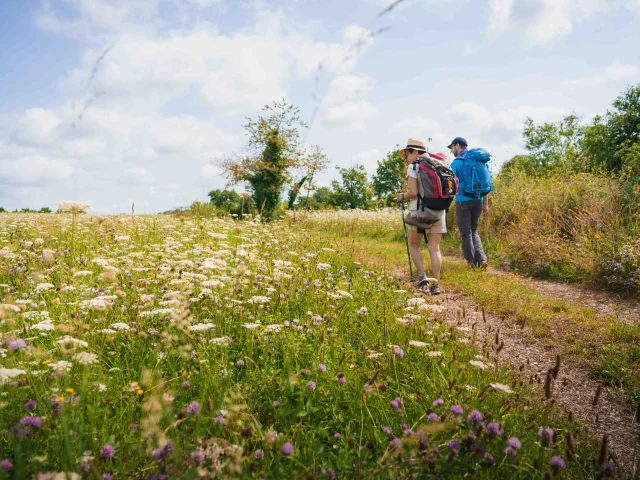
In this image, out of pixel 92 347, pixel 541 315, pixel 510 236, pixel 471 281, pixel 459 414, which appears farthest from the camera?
pixel 510 236

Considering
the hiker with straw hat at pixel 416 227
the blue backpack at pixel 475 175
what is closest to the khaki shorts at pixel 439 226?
the hiker with straw hat at pixel 416 227

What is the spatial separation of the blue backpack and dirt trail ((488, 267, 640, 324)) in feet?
6.43

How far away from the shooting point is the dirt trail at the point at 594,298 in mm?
5156

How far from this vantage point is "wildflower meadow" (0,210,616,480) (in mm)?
1829

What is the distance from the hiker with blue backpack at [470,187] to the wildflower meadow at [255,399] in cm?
417

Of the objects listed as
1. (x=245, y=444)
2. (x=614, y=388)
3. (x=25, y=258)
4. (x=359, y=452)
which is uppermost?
(x=25, y=258)

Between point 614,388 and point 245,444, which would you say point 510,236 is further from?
point 245,444

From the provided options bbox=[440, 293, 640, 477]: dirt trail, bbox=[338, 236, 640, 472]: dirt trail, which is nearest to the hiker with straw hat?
bbox=[338, 236, 640, 472]: dirt trail

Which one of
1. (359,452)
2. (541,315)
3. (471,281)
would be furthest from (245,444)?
(471,281)

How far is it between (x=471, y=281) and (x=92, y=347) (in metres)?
5.97

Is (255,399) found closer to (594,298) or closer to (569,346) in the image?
(569,346)

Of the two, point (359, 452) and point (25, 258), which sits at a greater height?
point (25, 258)

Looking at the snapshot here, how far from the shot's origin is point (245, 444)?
1.82 m

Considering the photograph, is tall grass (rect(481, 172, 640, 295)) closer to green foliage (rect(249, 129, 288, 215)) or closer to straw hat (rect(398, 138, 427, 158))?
straw hat (rect(398, 138, 427, 158))
